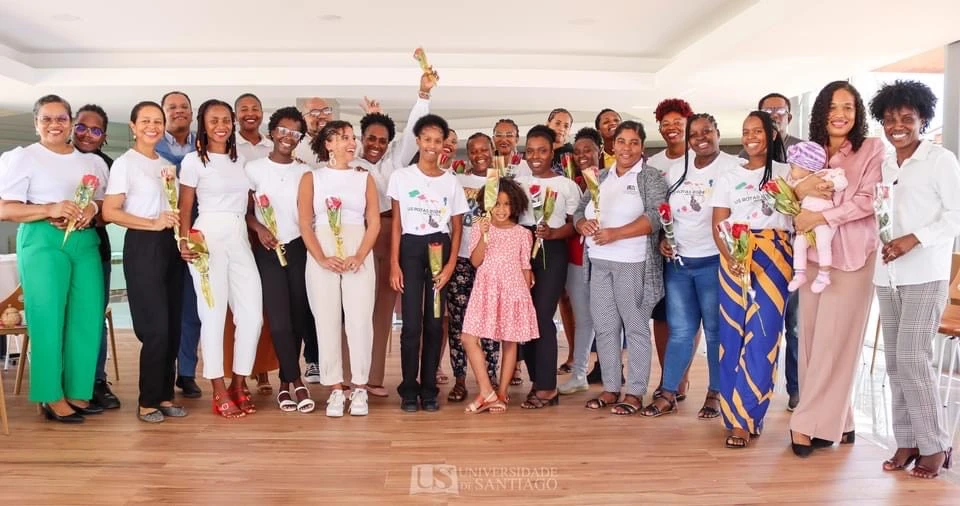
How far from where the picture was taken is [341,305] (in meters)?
4.42

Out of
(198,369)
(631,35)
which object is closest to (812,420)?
(198,369)

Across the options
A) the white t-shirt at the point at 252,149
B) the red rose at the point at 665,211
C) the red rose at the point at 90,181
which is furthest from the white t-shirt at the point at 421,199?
the red rose at the point at 90,181

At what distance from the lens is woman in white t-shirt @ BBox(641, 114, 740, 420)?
414 centimetres

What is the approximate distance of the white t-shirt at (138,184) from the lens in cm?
405

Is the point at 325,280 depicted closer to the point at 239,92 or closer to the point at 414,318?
the point at 414,318

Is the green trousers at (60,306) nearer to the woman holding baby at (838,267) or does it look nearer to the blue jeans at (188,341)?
the blue jeans at (188,341)

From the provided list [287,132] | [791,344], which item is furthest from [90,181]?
[791,344]

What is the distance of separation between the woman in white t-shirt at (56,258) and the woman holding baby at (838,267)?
3436 mm

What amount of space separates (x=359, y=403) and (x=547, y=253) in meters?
1.31

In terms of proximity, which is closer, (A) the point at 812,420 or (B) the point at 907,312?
(B) the point at 907,312

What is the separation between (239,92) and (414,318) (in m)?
6.51

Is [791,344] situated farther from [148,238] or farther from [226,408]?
[148,238]

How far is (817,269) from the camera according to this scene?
3590 mm
